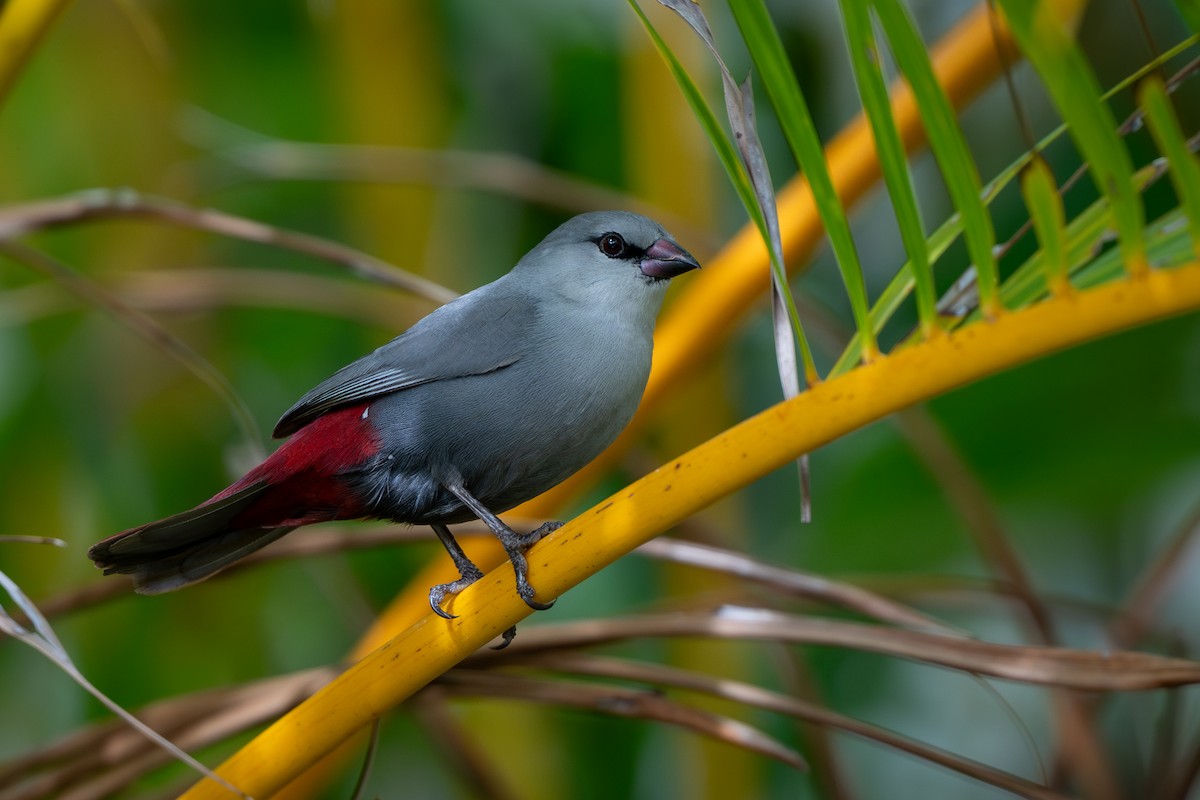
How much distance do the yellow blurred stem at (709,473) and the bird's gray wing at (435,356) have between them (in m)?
0.42

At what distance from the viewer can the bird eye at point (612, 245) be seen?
5.13 ft

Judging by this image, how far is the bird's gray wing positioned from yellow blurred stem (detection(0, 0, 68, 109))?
0.50m

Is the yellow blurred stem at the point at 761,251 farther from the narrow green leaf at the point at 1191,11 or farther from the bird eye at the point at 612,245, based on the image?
the narrow green leaf at the point at 1191,11

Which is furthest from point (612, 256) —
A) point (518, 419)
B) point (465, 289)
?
point (465, 289)

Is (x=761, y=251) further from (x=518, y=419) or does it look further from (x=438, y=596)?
(x=438, y=596)

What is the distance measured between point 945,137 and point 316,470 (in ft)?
2.93

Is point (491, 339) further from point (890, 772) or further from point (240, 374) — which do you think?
point (890, 772)

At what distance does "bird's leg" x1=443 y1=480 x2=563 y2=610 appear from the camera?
3.30 ft

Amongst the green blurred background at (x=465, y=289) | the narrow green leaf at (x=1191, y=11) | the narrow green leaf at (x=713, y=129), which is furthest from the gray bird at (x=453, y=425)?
the green blurred background at (x=465, y=289)

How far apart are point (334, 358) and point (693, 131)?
3.54ft

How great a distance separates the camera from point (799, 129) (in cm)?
88

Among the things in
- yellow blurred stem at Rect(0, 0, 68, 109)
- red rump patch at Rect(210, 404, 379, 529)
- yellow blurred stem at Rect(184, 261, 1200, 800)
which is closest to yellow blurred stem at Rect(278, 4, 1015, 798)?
red rump patch at Rect(210, 404, 379, 529)

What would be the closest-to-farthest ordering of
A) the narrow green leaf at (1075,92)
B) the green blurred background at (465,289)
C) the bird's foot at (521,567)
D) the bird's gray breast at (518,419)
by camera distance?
the narrow green leaf at (1075,92) → the bird's foot at (521,567) → the bird's gray breast at (518,419) → the green blurred background at (465,289)

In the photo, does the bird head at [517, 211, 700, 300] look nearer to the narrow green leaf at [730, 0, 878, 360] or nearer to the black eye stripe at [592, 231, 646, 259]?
the black eye stripe at [592, 231, 646, 259]
